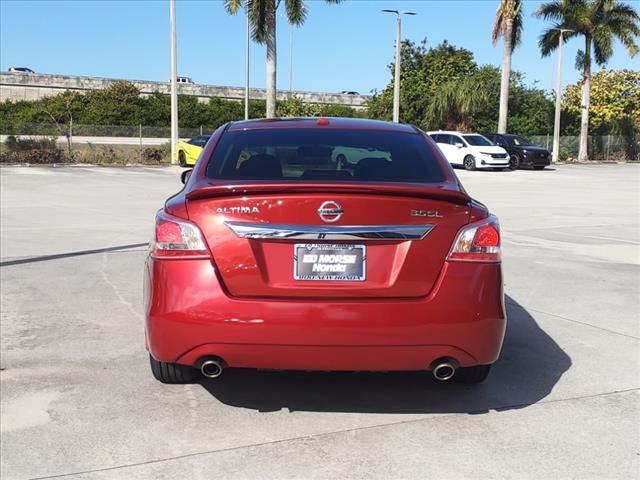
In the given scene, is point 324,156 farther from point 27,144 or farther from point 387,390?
point 27,144

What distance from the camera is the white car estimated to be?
32.4 meters

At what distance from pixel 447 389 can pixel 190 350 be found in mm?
1710

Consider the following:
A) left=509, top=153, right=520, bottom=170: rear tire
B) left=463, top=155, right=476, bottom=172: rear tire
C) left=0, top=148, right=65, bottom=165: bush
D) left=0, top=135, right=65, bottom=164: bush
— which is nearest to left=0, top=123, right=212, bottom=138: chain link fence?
left=0, top=135, right=65, bottom=164: bush

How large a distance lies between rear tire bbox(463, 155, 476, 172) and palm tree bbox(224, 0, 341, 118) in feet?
30.3

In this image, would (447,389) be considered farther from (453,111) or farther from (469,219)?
(453,111)

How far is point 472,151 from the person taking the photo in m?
32.8

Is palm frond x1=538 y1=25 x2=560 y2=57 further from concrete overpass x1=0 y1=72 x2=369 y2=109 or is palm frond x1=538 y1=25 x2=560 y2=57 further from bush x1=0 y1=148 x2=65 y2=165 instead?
bush x1=0 y1=148 x2=65 y2=165

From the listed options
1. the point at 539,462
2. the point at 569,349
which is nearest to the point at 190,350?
the point at 539,462

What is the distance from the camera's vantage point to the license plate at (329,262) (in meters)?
3.62

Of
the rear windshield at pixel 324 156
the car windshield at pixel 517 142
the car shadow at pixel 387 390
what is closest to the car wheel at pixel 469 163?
the car windshield at pixel 517 142

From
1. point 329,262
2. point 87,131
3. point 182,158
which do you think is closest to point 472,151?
point 182,158

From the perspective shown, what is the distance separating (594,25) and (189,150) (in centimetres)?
2747

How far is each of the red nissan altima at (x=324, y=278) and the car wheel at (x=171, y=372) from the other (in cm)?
54

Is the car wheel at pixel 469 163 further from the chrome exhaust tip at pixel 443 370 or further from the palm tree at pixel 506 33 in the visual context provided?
the chrome exhaust tip at pixel 443 370
